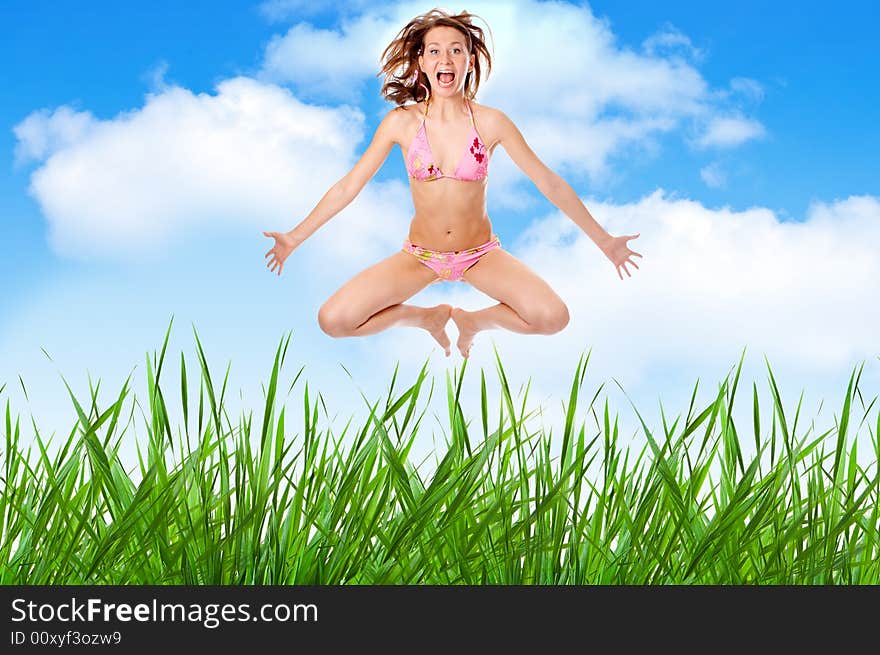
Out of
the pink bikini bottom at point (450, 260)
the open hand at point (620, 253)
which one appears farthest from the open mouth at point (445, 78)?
the open hand at point (620, 253)

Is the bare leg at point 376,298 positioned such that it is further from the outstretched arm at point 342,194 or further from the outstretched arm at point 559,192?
the outstretched arm at point 559,192

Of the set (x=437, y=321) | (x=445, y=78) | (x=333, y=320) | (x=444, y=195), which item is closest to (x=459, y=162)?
(x=444, y=195)

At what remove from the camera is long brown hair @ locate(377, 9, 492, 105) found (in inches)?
159

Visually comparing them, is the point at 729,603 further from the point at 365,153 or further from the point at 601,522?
the point at 365,153

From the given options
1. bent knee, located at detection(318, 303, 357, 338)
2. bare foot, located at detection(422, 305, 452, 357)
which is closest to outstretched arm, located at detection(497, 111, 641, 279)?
bare foot, located at detection(422, 305, 452, 357)

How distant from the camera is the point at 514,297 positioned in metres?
4.12

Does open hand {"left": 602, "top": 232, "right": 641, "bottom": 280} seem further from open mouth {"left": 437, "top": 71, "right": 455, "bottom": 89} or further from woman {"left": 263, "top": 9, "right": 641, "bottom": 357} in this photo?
open mouth {"left": 437, "top": 71, "right": 455, "bottom": 89}

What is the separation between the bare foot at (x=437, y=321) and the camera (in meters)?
4.42

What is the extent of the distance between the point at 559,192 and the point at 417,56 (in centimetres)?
86

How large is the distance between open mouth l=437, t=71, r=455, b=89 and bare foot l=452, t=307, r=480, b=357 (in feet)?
3.35

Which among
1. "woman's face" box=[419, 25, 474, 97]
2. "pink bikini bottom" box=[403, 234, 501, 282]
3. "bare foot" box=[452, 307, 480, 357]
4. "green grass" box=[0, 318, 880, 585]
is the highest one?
"woman's face" box=[419, 25, 474, 97]

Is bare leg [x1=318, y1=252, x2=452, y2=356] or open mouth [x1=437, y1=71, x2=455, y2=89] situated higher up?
open mouth [x1=437, y1=71, x2=455, y2=89]

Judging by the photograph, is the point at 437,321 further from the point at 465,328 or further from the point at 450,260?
the point at 450,260

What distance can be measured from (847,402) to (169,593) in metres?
2.44
